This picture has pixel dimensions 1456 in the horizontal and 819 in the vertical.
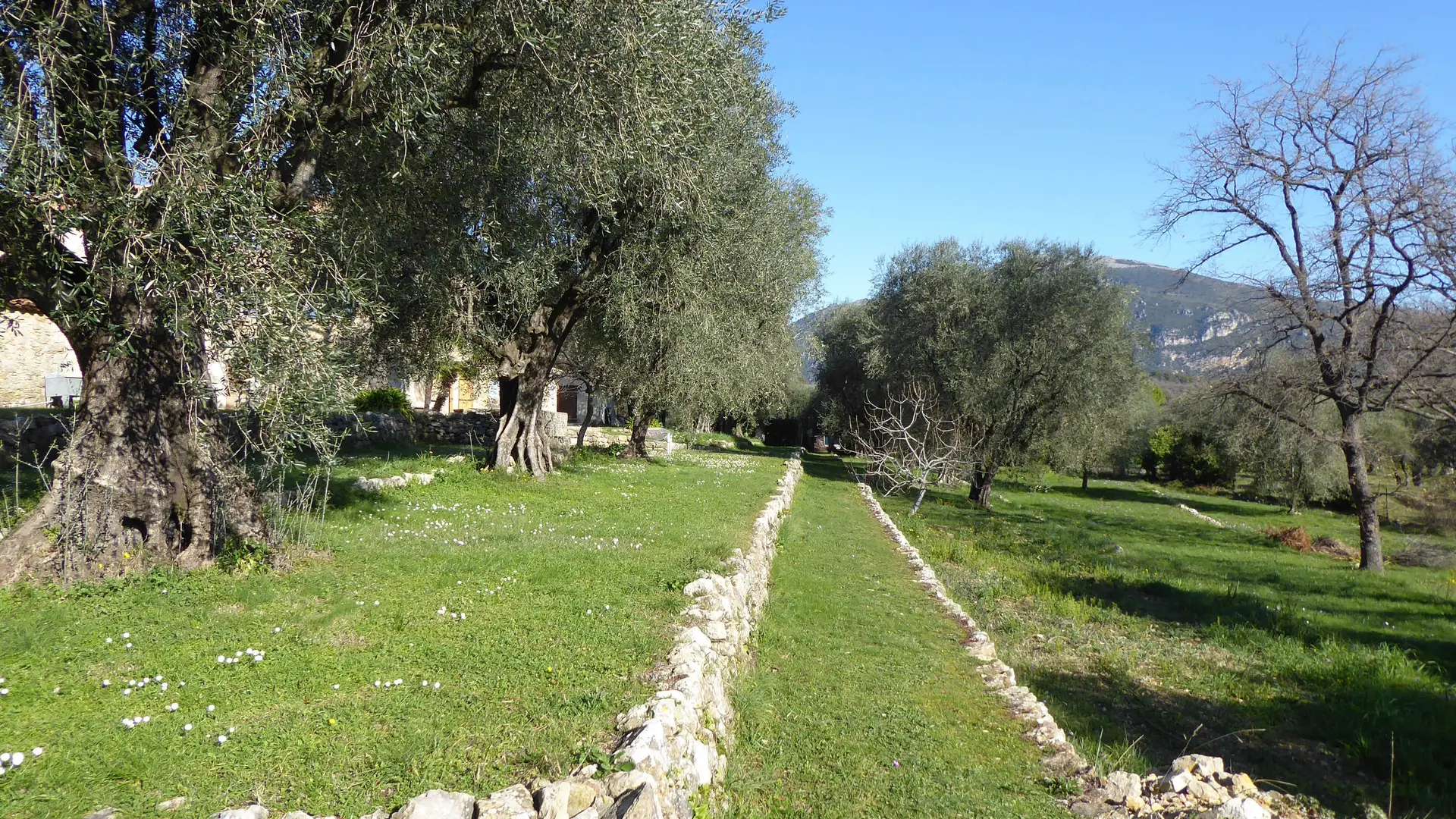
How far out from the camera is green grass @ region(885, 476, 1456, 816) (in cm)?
727

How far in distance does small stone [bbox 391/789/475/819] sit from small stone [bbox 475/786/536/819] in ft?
0.18

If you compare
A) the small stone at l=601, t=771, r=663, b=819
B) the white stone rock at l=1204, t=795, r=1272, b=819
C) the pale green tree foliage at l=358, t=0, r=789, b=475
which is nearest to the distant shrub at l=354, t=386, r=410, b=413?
the pale green tree foliage at l=358, t=0, r=789, b=475

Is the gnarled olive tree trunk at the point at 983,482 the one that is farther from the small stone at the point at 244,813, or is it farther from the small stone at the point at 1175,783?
the small stone at the point at 244,813

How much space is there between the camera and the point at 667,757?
4.47 m

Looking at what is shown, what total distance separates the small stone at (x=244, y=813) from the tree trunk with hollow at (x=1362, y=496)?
21097 mm

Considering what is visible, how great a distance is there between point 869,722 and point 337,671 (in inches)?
173

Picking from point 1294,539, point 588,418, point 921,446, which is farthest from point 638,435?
point 1294,539

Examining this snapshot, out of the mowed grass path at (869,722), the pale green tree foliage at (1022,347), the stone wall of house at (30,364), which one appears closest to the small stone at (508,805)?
the mowed grass path at (869,722)

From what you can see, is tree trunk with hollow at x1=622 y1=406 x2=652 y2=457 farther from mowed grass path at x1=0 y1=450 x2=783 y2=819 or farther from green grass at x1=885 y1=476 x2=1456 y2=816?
mowed grass path at x1=0 y1=450 x2=783 y2=819

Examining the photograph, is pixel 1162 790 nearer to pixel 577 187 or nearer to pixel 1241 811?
pixel 1241 811

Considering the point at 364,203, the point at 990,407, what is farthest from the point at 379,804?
the point at 990,407

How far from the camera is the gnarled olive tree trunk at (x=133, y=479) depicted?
6.35 meters

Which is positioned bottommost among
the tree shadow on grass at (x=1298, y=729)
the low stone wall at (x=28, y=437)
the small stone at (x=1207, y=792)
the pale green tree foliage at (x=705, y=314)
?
the tree shadow on grass at (x=1298, y=729)

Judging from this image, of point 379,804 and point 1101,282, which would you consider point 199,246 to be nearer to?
point 379,804
